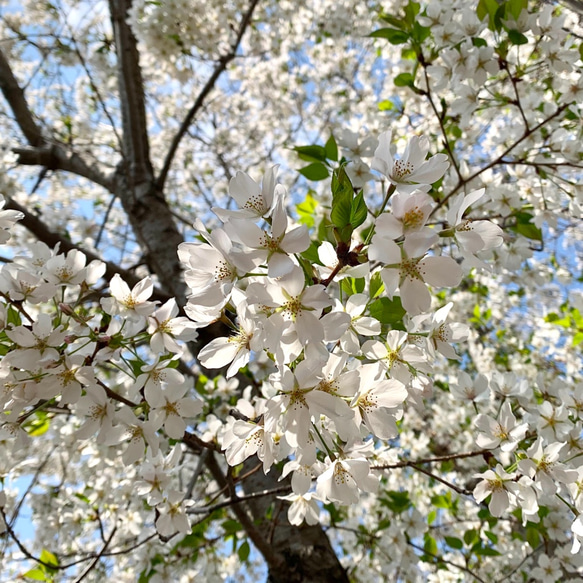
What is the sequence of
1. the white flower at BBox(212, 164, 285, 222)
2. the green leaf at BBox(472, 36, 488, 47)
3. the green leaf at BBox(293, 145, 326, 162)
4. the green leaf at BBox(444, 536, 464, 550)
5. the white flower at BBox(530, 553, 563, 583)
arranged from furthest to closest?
the green leaf at BBox(444, 536, 464, 550), the white flower at BBox(530, 553, 563, 583), the green leaf at BBox(472, 36, 488, 47), the green leaf at BBox(293, 145, 326, 162), the white flower at BBox(212, 164, 285, 222)

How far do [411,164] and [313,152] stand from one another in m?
0.64

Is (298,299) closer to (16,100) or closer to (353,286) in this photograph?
(353,286)

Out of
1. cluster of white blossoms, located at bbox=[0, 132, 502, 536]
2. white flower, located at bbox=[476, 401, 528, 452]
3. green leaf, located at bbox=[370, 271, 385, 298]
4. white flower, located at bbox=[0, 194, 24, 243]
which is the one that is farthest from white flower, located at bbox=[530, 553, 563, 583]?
white flower, located at bbox=[0, 194, 24, 243]

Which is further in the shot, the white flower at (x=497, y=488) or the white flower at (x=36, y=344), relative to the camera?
the white flower at (x=497, y=488)

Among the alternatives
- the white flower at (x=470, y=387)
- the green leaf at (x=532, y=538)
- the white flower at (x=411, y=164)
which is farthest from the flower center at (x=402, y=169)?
the green leaf at (x=532, y=538)

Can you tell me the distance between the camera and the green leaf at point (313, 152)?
1.40 metres

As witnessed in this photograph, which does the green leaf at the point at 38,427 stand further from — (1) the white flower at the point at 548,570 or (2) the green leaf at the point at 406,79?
(1) the white flower at the point at 548,570

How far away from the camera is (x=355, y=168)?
1615mm

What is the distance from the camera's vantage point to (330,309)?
865 millimetres

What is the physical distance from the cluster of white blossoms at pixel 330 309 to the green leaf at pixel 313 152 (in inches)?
23.8

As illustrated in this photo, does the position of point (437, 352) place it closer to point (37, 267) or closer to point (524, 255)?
point (37, 267)

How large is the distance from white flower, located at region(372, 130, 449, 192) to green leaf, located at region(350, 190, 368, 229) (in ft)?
0.20

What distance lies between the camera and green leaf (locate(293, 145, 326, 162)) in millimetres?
1397

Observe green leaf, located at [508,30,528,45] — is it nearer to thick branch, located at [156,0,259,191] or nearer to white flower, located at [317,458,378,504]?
white flower, located at [317,458,378,504]
